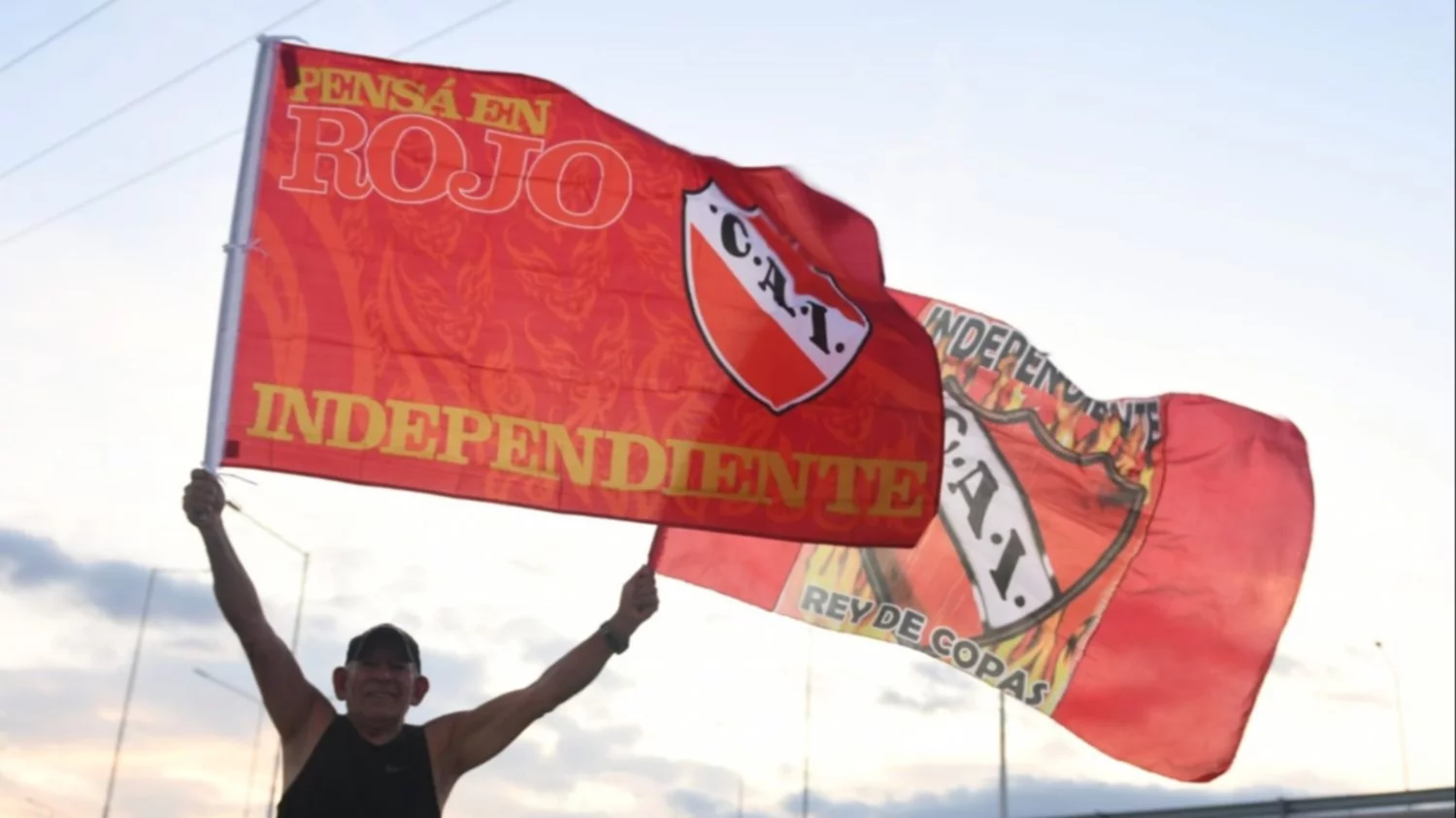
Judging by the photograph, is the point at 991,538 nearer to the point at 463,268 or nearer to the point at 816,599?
the point at 816,599

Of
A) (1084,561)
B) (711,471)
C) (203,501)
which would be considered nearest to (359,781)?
(203,501)

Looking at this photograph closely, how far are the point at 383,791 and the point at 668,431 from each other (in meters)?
3.51

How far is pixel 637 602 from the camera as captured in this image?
22.8 ft

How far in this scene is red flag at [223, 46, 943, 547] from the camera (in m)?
8.70

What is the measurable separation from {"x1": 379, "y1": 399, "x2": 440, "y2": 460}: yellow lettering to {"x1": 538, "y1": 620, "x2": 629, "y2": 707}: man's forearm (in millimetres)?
2186

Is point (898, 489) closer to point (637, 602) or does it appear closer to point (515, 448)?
point (515, 448)

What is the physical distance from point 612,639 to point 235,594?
1.28 m

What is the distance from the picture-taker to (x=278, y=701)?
6070mm

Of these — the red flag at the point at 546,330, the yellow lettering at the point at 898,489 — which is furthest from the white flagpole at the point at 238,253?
the yellow lettering at the point at 898,489

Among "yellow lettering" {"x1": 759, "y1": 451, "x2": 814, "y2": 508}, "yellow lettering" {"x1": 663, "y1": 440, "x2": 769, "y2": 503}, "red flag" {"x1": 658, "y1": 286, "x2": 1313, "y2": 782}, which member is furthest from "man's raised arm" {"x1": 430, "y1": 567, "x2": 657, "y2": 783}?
"red flag" {"x1": 658, "y1": 286, "x2": 1313, "y2": 782}

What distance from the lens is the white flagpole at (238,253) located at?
794 cm

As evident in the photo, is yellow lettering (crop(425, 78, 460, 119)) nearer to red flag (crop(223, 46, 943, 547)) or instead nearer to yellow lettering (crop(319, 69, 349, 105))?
red flag (crop(223, 46, 943, 547))

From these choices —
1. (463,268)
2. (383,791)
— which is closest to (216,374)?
(463,268)

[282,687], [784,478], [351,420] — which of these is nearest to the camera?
[282,687]
